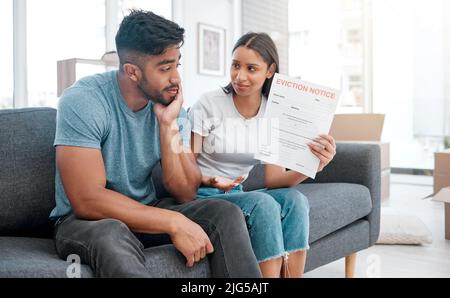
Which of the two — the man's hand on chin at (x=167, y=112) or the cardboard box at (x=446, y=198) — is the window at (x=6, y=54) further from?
the cardboard box at (x=446, y=198)

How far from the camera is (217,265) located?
112 centimetres

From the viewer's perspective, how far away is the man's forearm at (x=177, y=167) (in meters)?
1.29

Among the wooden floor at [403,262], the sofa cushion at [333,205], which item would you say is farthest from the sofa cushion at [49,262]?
the wooden floor at [403,262]

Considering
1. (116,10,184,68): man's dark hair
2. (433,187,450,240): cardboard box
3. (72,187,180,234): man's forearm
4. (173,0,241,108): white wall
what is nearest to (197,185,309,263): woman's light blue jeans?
(72,187,180,234): man's forearm

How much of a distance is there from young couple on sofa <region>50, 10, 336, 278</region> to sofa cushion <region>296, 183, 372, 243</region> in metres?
0.20

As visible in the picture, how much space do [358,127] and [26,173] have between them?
2.97 metres

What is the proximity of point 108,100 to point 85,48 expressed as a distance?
2.72 meters

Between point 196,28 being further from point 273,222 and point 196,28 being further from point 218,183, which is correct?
point 273,222

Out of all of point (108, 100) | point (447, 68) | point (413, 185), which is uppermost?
point (447, 68)

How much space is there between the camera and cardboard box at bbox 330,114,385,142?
150 inches

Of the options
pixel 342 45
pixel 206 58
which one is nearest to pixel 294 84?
pixel 206 58

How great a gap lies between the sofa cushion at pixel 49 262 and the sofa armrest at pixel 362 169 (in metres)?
1.06

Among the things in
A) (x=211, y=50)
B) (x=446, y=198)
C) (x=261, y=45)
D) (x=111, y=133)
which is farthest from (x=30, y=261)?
(x=211, y=50)
